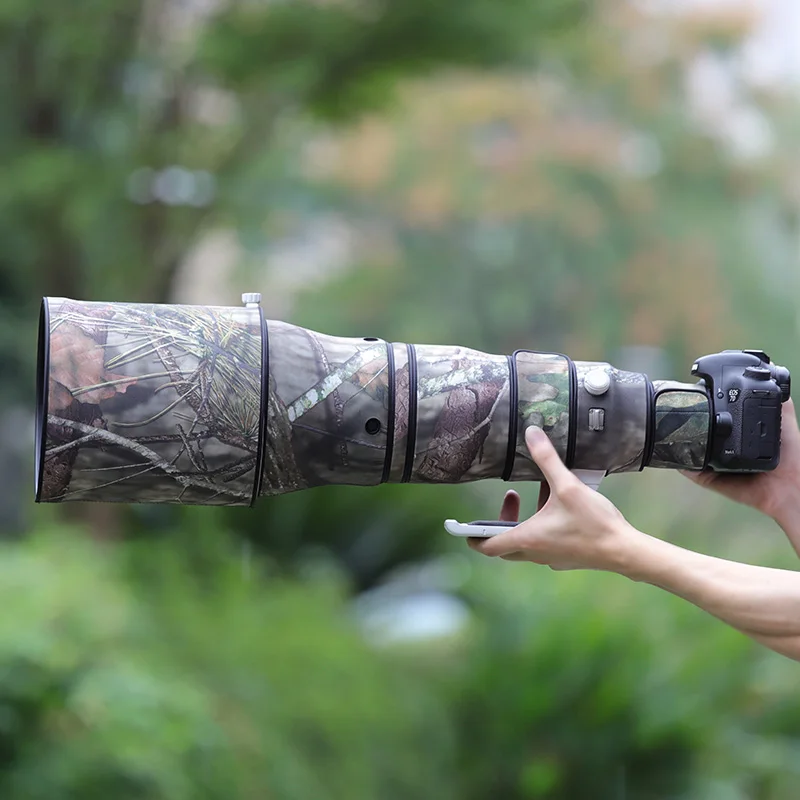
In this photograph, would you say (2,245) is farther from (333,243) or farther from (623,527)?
(333,243)

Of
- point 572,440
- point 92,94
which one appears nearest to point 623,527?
point 572,440

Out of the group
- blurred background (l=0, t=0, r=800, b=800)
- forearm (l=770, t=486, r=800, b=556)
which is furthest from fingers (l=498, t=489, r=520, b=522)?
blurred background (l=0, t=0, r=800, b=800)

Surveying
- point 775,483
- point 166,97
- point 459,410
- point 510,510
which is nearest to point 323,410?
point 459,410

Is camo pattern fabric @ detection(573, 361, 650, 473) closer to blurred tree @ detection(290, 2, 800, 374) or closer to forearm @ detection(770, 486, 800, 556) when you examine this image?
forearm @ detection(770, 486, 800, 556)

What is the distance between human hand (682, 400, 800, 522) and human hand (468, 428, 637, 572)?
0.69 feet

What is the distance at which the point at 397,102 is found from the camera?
375cm

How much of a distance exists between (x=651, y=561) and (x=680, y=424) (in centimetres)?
17

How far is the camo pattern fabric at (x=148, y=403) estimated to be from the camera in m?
0.89

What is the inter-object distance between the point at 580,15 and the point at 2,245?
6.69 feet

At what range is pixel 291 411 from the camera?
95cm

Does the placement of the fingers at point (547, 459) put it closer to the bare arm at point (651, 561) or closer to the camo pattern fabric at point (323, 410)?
the bare arm at point (651, 561)

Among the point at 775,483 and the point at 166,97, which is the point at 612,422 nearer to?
the point at 775,483

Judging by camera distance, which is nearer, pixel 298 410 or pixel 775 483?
pixel 298 410

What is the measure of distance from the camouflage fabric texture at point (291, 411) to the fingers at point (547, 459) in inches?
1.0
